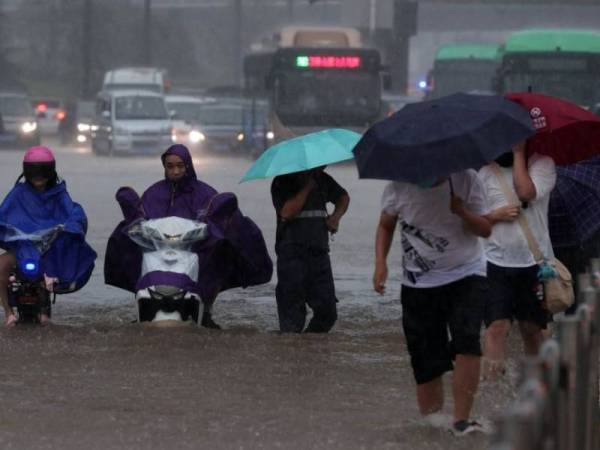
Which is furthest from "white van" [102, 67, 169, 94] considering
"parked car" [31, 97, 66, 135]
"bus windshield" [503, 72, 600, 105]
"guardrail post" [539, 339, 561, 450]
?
"guardrail post" [539, 339, 561, 450]

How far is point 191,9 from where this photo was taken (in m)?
103

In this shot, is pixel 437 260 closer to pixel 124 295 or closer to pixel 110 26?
pixel 124 295

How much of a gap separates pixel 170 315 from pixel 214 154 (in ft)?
117

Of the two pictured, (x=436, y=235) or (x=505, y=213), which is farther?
(x=505, y=213)

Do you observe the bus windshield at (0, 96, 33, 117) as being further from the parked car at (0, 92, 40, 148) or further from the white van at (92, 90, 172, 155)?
the white van at (92, 90, 172, 155)

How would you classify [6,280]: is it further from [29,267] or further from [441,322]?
[441,322]

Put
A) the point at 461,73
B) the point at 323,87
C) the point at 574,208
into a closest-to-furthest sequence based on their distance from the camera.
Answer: the point at 574,208, the point at 323,87, the point at 461,73

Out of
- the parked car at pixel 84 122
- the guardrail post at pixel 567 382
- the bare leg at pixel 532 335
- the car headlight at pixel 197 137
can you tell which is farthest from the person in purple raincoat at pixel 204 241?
the parked car at pixel 84 122

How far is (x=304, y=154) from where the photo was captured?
1063cm

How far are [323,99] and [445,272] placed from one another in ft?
99.9

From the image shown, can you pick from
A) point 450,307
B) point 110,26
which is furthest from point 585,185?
point 110,26

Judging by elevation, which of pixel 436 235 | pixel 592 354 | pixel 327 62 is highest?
pixel 592 354

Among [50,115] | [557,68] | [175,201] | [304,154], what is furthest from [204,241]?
[50,115]

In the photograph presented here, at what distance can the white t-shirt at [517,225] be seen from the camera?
27.5 ft
